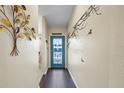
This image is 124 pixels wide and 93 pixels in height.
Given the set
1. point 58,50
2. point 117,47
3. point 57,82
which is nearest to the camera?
point 117,47

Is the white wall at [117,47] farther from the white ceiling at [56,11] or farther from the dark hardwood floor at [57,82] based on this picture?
the white ceiling at [56,11]

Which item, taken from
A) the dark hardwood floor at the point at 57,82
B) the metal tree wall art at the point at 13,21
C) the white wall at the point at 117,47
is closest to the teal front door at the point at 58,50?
the dark hardwood floor at the point at 57,82

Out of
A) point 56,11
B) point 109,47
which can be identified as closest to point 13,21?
point 109,47

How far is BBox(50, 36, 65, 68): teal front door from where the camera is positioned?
28.6 ft

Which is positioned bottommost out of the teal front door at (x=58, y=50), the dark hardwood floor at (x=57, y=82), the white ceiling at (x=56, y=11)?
the dark hardwood floor at (x=57, y=82)

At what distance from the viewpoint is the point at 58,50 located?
8719mm

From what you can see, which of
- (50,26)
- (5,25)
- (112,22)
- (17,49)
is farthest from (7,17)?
(50,26)

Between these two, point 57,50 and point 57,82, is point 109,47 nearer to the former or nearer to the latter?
point 57,82

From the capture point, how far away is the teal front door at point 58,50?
8.72m

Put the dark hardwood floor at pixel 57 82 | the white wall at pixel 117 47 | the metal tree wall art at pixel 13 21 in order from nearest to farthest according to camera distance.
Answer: the metal tree wall art at pixel 13 21
the white wall at pixel 117 47
the dark hardwood floor at pixel 57 82

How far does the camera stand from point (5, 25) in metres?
1.43
